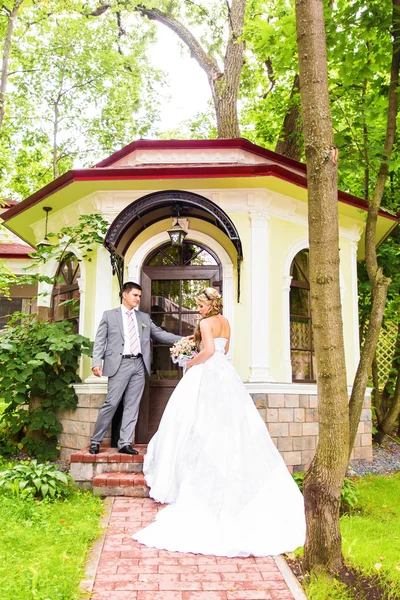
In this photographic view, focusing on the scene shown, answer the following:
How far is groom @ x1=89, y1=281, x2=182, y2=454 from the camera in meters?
5.87

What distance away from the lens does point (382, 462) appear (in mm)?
7965

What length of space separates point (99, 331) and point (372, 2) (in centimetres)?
479

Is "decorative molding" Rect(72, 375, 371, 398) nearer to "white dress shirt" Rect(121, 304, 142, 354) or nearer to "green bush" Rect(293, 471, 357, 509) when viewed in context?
"white dress shirt" Rect(121, 304, 142, 354)

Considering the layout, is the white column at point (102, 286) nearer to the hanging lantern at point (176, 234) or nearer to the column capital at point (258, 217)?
the hanging lantern at point (176, 234)

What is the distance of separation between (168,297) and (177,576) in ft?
13.5

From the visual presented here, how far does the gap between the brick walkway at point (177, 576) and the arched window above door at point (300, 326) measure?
3.92m

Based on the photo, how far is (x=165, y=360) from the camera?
22.7ft

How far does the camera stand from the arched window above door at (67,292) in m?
7.85

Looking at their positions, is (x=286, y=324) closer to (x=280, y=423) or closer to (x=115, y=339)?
(x=280, y=423)

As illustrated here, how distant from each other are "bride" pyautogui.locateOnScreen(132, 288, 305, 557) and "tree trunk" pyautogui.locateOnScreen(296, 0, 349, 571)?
0.48 meters

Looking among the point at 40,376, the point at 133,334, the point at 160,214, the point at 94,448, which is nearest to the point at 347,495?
the point at 94,448

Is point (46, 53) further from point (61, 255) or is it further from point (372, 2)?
point (372, 2)

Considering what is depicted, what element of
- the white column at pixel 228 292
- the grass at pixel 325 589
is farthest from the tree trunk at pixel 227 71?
the grass at pixel 325 589

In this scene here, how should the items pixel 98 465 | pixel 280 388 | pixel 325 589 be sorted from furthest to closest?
pixel 280 388 < pixel 98 465 < pixel 325 589
